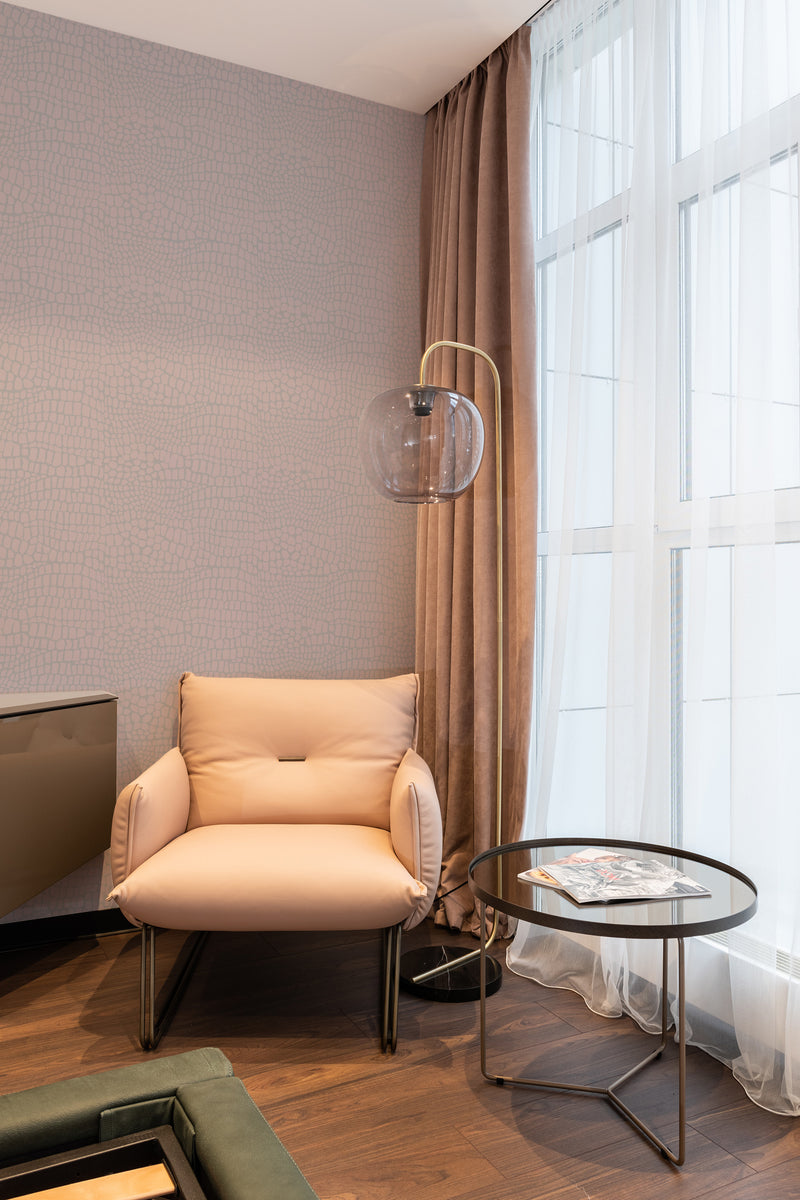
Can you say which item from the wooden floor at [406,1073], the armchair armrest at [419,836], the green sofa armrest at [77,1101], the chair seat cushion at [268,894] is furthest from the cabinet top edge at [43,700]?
the green sofa armrest at [77,1101]

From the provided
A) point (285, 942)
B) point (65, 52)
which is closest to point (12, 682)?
point (285, 942)

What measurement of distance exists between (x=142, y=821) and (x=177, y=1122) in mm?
1161

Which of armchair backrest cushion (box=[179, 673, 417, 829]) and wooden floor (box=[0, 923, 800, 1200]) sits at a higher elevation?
armchair backrest cushion (box=[179, 673, 417, 829])

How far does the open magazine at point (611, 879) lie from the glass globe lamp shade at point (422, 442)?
91 cm

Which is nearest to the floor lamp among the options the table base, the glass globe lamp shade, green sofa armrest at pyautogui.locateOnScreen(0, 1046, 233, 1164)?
the glass globe lamp shade

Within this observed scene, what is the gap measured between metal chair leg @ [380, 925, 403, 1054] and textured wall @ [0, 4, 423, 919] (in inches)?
42.0

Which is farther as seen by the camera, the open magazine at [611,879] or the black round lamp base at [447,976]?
the black round lamp base at [447,976]

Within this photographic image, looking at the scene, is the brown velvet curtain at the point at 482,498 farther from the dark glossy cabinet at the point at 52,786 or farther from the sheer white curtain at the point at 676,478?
the dark glossy cabinet at the point at 52,786

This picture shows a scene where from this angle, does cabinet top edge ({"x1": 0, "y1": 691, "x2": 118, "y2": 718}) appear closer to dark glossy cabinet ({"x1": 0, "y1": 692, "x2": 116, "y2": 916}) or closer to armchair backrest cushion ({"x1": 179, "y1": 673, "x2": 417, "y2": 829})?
dark glossy cabinet ({"x1": 0, "y1": 692, "x2": 116, "y2": 916})

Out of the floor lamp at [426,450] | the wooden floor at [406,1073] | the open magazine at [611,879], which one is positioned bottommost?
the wooden floor at [406,1073]

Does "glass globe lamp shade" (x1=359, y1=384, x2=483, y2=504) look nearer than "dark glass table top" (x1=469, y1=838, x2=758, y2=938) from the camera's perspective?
No

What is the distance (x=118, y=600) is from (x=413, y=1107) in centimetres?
158

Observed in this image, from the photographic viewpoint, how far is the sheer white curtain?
1.75 metres

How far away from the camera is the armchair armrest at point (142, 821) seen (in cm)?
195
